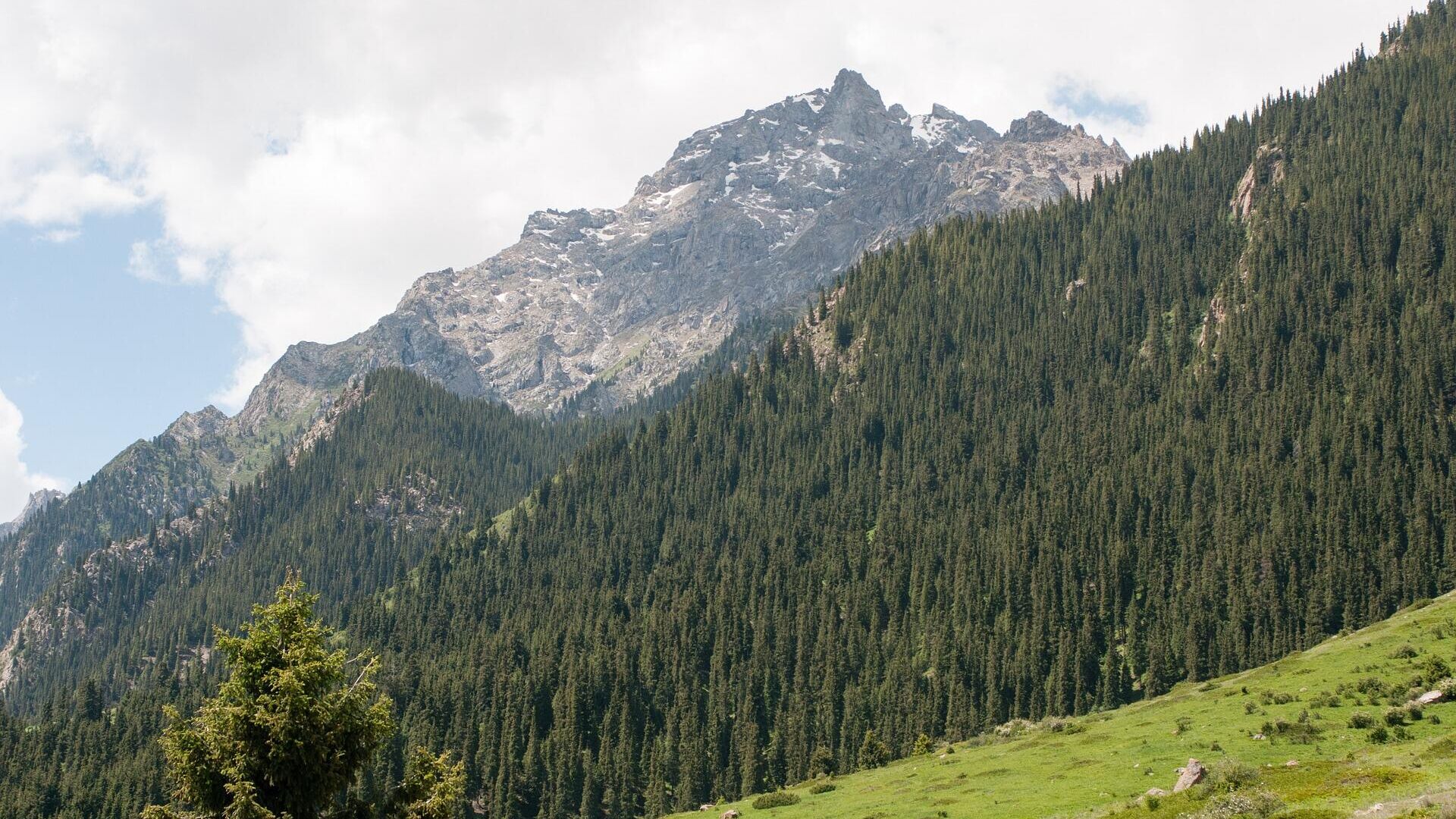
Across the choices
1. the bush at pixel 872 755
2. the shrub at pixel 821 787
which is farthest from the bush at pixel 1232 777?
the bush at pixel 872 755

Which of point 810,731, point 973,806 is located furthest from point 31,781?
point 973,806

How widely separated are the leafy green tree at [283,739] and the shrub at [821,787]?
72399 mm

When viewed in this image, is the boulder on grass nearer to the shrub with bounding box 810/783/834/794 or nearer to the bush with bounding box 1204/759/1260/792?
the bush with bounding box 1204/759/1260/792

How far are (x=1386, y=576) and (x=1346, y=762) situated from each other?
112002 millimetres

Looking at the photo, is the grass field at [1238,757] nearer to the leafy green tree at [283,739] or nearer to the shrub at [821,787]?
the shrub at [821,787]

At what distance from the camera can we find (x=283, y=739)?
→ 38719 mm

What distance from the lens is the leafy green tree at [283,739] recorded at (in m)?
38.6

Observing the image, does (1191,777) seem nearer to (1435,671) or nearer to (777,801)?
(1435,671)

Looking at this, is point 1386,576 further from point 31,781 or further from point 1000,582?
point 31,781

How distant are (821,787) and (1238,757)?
149ft

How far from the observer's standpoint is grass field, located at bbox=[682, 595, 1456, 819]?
168 feet

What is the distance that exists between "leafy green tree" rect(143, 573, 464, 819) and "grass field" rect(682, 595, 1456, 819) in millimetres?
35582

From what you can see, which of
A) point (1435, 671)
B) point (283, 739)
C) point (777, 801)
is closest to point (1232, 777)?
point (1435, 671)

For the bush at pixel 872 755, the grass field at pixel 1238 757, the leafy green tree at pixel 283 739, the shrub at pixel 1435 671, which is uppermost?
the leafy green tree at pixel 283 739
